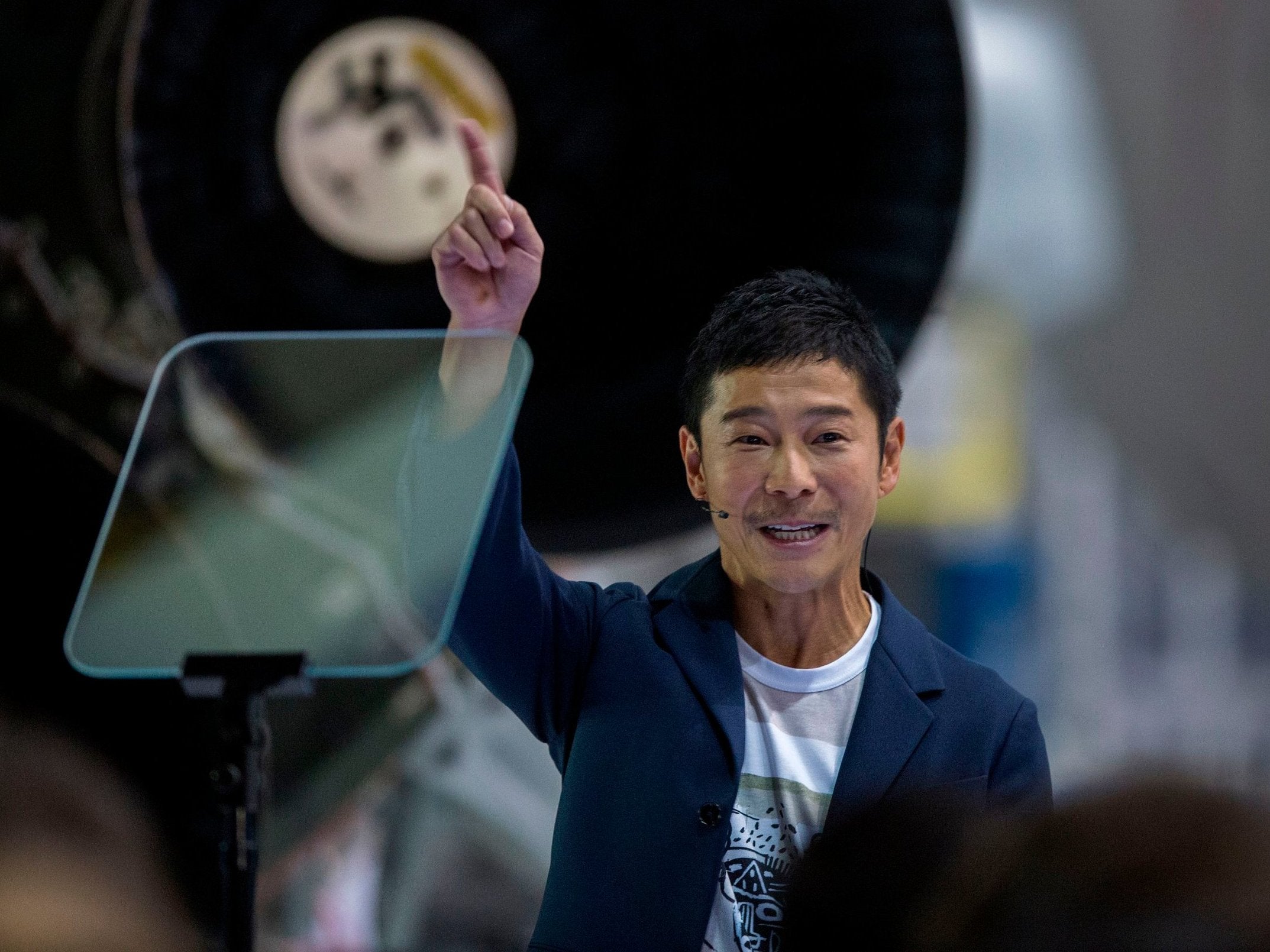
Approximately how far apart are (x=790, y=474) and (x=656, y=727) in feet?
0.75

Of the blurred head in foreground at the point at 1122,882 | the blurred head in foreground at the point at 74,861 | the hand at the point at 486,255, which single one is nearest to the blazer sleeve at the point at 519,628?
the hand at the point at 486,255

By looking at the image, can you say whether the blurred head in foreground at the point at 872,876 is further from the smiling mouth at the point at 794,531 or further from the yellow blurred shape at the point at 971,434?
the yellow blurred shape at the point at 971,434

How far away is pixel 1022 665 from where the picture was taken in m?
2.24

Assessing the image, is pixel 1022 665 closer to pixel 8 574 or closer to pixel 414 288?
pixel 414 288

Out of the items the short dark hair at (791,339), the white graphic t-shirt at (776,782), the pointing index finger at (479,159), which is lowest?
the white graphic t-shirt at (776,782)

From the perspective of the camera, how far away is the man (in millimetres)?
1188

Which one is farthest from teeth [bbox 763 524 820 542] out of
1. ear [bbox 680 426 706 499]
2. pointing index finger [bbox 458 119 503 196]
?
pointing index finger [bbox 458 119 503 196]

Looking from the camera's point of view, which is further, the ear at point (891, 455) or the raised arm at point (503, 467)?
the ear at point (891, 455)

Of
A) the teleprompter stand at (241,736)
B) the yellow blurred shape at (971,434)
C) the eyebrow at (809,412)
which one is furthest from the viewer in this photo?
the yellow blurred shape at (971,434)

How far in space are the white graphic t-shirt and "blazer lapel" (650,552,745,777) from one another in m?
0.02

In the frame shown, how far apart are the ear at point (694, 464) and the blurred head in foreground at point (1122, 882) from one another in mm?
879

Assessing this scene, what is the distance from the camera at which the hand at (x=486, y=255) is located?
1203mm

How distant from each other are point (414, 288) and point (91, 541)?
1.53 feet

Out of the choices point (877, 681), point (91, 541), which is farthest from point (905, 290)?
point (91, 541)
